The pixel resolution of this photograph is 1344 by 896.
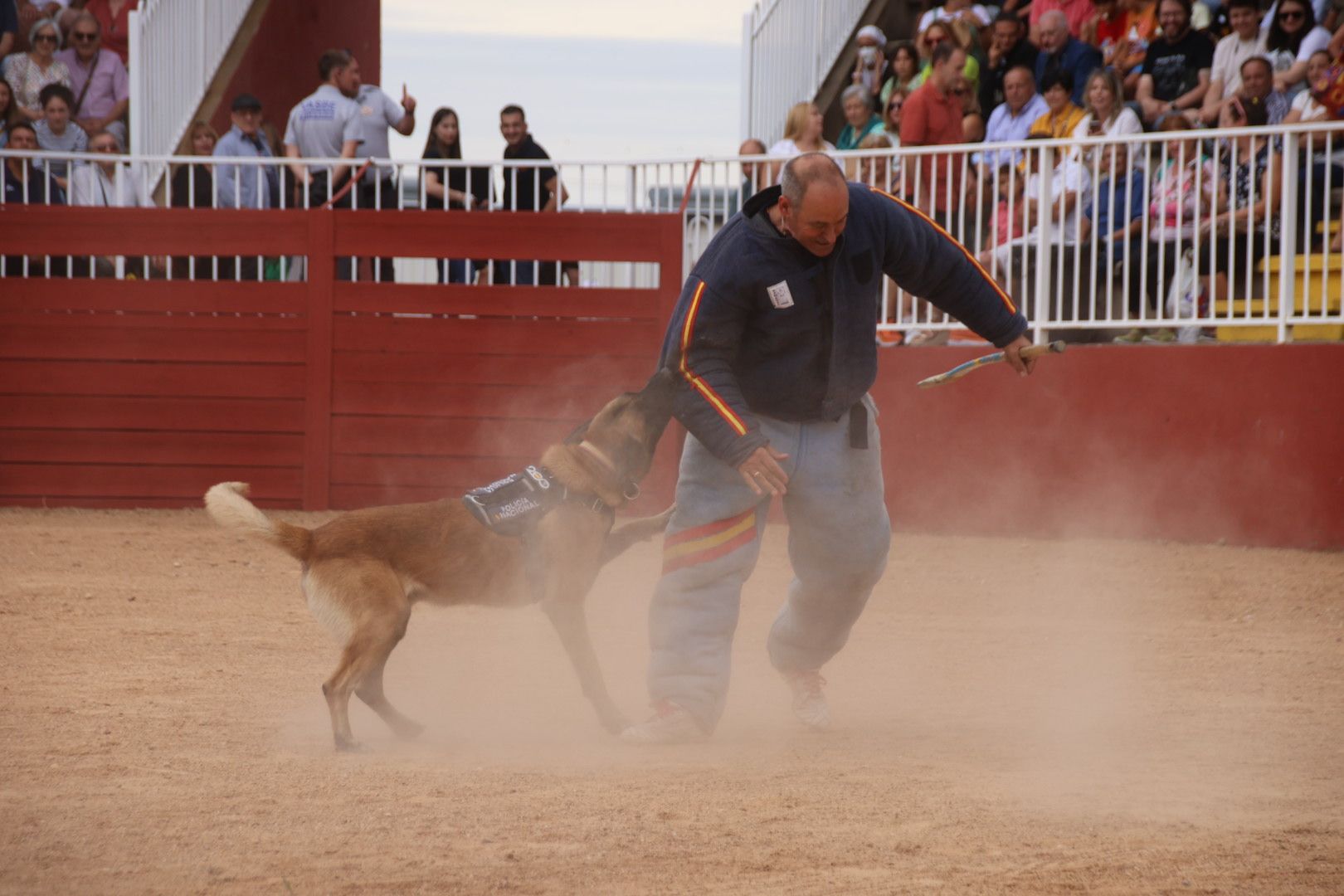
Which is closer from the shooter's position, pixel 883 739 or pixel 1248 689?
pixel 883 739

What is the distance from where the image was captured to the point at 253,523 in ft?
17.0

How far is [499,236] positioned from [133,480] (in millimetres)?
3189

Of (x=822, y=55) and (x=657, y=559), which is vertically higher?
(x=822, y=55)

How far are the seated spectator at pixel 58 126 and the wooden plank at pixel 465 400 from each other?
3.18 m

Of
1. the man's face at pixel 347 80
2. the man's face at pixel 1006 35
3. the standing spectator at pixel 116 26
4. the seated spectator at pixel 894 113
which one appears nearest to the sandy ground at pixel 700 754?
the seated spectator at pixel 894 113

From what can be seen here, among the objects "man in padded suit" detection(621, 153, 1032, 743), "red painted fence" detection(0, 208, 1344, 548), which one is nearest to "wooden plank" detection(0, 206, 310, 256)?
"red painted fence" detection(0, 208, 1344, 548)

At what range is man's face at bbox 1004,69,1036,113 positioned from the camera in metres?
10.9

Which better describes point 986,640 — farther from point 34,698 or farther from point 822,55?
point 822,55

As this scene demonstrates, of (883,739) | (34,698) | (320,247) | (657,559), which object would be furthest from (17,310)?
(883,739)

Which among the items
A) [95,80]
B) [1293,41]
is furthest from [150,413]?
[1293,41]

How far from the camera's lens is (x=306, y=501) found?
11.4m

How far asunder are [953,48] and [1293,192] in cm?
325

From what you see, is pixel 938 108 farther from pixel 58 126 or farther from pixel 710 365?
pixel 710 365

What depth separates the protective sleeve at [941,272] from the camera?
16.6ft
